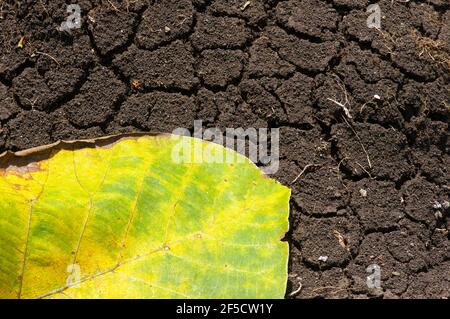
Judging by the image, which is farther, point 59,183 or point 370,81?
point 370,81

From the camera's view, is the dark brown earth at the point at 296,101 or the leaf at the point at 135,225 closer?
the leaf at the point at 135,225

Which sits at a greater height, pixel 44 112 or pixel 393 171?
pixel 44 112

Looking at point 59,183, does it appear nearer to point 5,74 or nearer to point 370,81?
point 5,74

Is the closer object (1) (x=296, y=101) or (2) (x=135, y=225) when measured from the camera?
(2) (x=135, y=225)
